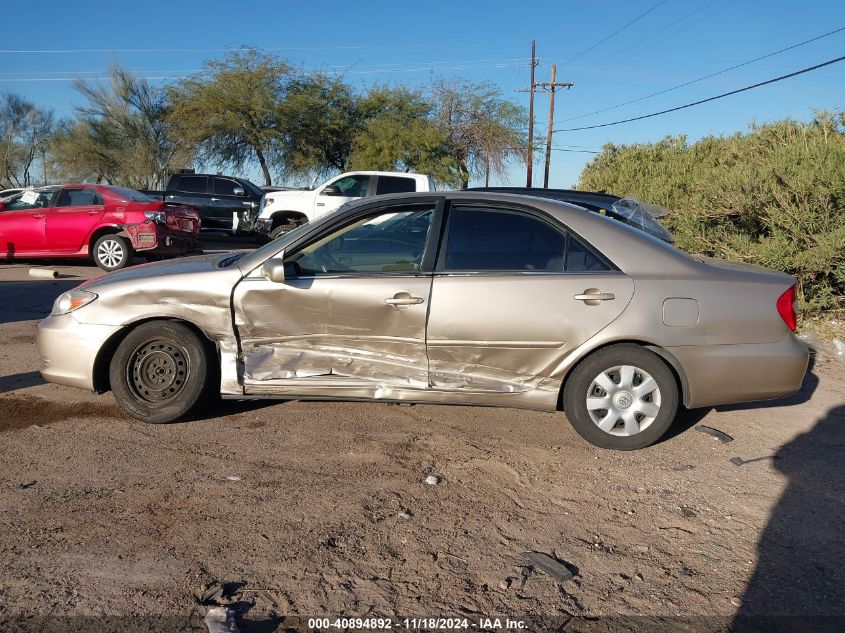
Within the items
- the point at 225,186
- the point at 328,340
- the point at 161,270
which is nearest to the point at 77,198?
the point at 225,186

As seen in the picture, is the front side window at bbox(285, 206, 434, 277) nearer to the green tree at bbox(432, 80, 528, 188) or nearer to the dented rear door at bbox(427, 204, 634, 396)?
the dented rear door at bbox(427, 204, 634, 396)

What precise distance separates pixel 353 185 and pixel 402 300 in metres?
12.1

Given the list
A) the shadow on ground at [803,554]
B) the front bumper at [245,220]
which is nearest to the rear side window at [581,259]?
the shadow on ground at [803,554]

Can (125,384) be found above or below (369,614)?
above

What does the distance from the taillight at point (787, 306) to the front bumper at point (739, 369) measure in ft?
0.30

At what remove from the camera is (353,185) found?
1639cm

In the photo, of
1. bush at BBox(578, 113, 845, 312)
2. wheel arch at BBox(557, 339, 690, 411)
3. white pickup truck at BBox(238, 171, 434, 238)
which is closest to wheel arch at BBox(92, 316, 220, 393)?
wheel arch at BBox(557, 339, 690, 411)

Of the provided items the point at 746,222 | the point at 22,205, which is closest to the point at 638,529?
the point at 746,222

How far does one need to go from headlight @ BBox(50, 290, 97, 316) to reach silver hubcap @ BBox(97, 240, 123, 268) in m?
8.21

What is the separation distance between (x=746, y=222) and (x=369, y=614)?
805 centimetres

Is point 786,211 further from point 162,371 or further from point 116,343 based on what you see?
point 116,343

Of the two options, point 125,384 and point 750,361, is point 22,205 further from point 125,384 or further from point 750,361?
point 750,361

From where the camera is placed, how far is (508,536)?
3561 millimetres

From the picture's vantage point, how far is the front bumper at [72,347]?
4.91 m
